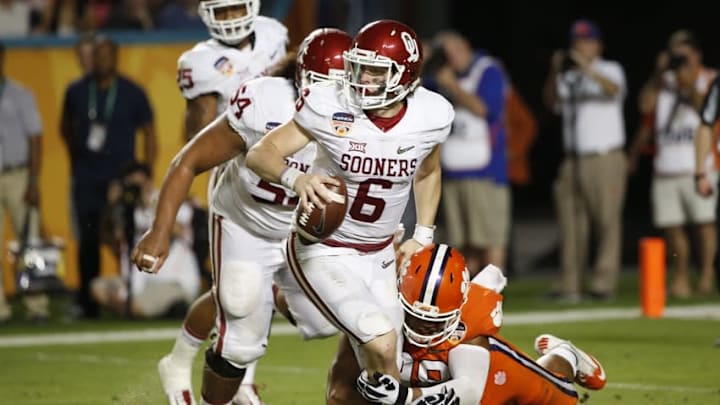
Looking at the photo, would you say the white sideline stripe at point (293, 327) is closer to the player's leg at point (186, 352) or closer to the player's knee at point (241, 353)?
the player's leg at point (186, 352)

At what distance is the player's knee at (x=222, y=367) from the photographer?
6574 mm

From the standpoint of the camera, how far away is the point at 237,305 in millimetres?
6543

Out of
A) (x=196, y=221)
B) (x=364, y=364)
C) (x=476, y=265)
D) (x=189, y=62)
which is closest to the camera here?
(x=364, y=364)

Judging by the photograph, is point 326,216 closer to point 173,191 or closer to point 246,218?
point 173,191

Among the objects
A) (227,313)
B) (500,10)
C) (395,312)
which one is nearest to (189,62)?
(227,313)

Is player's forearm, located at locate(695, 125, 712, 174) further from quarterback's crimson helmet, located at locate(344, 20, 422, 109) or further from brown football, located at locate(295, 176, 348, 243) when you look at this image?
brown football, located at locate(295, 176, 348, 243)

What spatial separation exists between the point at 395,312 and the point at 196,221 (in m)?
6.13

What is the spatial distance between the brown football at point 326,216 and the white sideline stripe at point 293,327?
4834 millimetres

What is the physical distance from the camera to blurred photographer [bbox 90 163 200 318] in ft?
38.4

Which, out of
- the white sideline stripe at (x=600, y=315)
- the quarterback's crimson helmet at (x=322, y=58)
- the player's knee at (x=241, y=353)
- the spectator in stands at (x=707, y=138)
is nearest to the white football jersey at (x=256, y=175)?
the quarterback's crimson helmet at (x=322, y=58)

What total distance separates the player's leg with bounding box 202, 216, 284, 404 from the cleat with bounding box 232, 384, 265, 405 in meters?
0.42

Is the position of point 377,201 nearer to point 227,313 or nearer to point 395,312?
point 395,312

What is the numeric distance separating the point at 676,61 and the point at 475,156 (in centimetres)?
172

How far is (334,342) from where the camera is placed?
10.4m
